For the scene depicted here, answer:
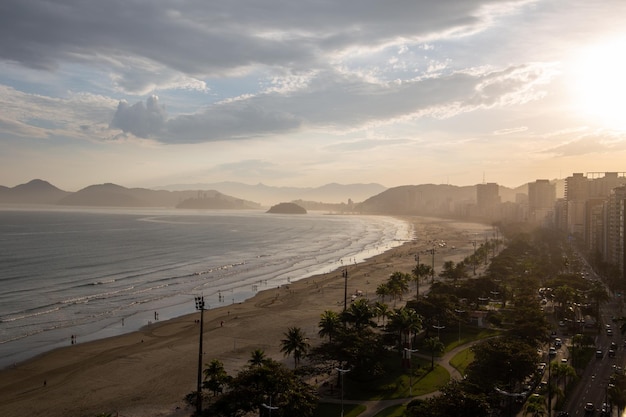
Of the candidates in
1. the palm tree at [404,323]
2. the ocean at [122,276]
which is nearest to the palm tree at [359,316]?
the palm tree at [404,323]

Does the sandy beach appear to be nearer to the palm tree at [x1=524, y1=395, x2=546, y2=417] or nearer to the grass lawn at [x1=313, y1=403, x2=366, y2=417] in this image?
the grass lawn at [x1=313, y1=403, x2=366, y2=417]

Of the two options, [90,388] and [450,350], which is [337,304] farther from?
[90,388]

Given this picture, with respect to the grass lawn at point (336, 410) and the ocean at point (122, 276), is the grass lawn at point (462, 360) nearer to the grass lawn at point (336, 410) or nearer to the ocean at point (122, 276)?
the grass lawn at point (336, 410)

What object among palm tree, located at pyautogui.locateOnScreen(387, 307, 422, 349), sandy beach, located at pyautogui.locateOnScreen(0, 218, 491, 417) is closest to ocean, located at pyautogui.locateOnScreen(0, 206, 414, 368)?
sandy beach, located at pyautogui.locateOnScreen(0, 218, 491, 417)

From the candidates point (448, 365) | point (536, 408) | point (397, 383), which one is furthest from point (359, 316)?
point (536, 408)

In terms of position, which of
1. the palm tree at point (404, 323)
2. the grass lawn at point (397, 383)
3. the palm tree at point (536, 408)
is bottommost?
the grass lawn at point (397, 383)

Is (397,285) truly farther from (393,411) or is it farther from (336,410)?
(336,410)
